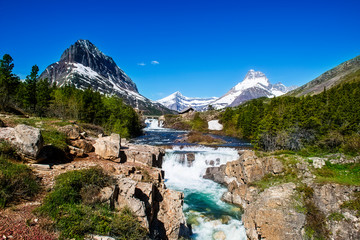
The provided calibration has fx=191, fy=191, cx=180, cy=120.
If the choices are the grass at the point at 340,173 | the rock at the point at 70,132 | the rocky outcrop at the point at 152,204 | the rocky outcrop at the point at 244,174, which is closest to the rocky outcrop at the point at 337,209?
the grass at the point at 340,173

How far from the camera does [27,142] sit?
9539 millimetres

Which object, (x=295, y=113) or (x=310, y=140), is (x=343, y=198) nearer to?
(x=310, y=140)

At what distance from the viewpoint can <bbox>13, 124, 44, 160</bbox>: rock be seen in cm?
948

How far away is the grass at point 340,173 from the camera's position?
1704 cm

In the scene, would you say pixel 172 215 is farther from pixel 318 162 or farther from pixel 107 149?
pixel 318 162

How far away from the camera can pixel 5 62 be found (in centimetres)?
3744

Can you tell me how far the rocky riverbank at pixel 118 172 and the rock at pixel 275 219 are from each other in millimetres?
7303

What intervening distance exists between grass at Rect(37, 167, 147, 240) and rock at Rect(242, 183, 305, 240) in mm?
11506

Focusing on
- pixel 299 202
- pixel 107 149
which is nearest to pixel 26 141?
pixel 107 149

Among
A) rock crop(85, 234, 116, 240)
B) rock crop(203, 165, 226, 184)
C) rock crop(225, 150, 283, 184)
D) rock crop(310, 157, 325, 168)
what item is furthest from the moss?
rock crop(85, 234, 116, 240)

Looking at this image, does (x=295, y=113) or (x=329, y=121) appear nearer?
(x=329, y=121)

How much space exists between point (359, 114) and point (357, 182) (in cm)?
2040

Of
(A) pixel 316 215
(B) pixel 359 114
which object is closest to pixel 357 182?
(A) pixel 316 215

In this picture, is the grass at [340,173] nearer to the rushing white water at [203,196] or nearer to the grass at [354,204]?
the grass at [354,204]
